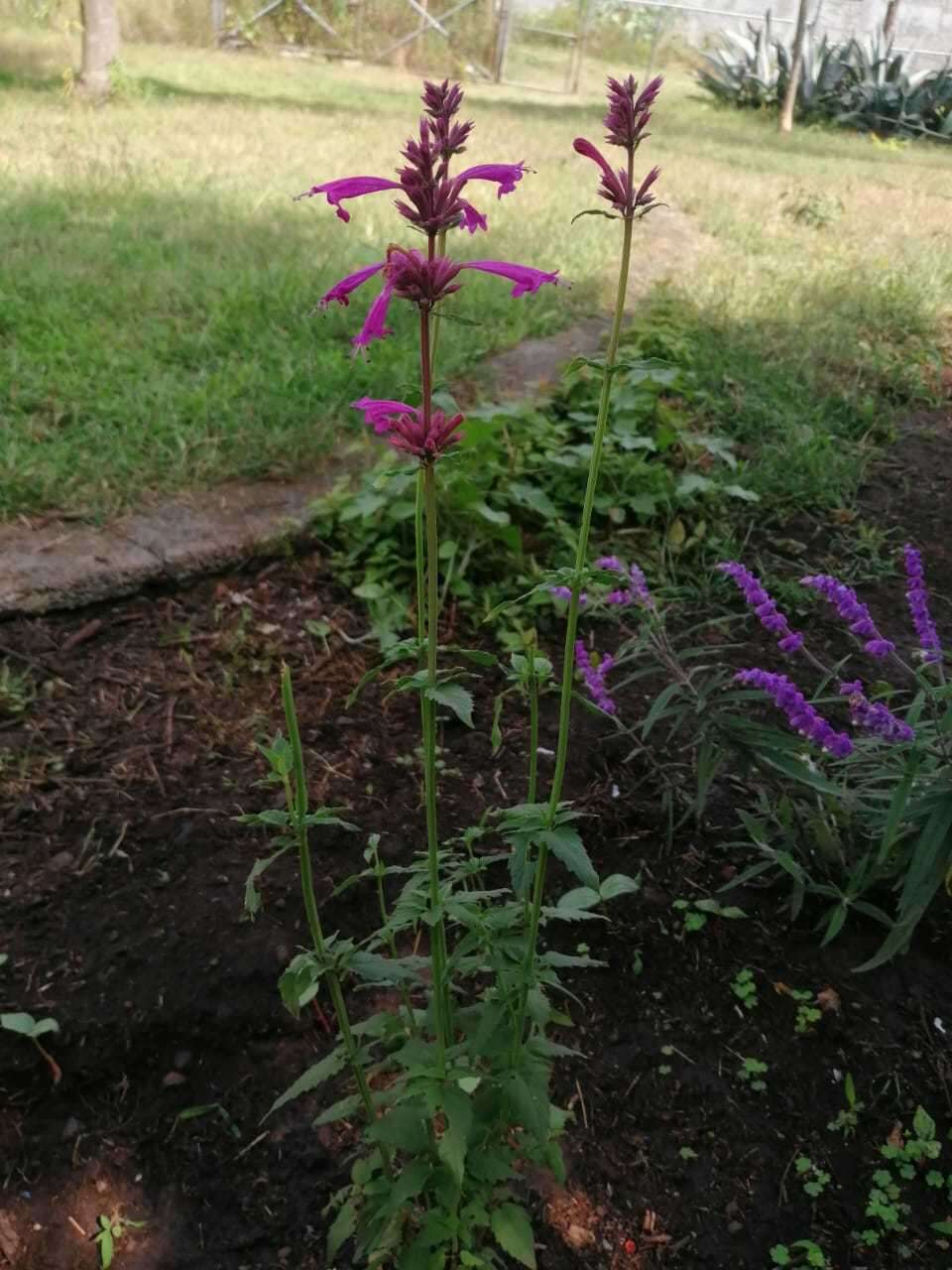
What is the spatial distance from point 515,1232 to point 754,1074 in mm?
605

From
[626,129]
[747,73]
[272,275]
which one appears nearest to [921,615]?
[626,129]

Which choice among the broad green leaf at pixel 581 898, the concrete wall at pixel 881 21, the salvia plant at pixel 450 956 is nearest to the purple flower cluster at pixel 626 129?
the salvia plant at pixel 450 956

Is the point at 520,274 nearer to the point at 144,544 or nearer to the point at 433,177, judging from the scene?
the point at 433,177

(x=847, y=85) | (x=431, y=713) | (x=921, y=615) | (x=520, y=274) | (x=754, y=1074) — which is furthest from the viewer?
(x=847, y=85)

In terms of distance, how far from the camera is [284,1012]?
5.97 feet

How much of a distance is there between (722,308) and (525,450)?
2.06 metres

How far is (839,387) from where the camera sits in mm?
4129

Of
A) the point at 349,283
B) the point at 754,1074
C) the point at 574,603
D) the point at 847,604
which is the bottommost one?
the point at 754,1074

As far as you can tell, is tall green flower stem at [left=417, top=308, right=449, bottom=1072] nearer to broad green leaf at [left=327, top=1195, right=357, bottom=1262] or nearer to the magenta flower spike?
the magenta flower spike

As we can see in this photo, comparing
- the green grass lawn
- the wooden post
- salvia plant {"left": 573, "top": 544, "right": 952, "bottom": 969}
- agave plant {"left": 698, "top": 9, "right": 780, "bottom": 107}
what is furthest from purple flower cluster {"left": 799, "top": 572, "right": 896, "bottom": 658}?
the wooden post

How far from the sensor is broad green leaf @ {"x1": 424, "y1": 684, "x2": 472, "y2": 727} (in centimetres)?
102

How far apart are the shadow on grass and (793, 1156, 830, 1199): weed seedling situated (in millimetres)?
1867

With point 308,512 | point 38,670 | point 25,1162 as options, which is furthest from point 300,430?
point 25,1162

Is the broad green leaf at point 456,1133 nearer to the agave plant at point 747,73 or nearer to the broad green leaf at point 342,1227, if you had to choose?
the broad green leaf at point 342,1227
